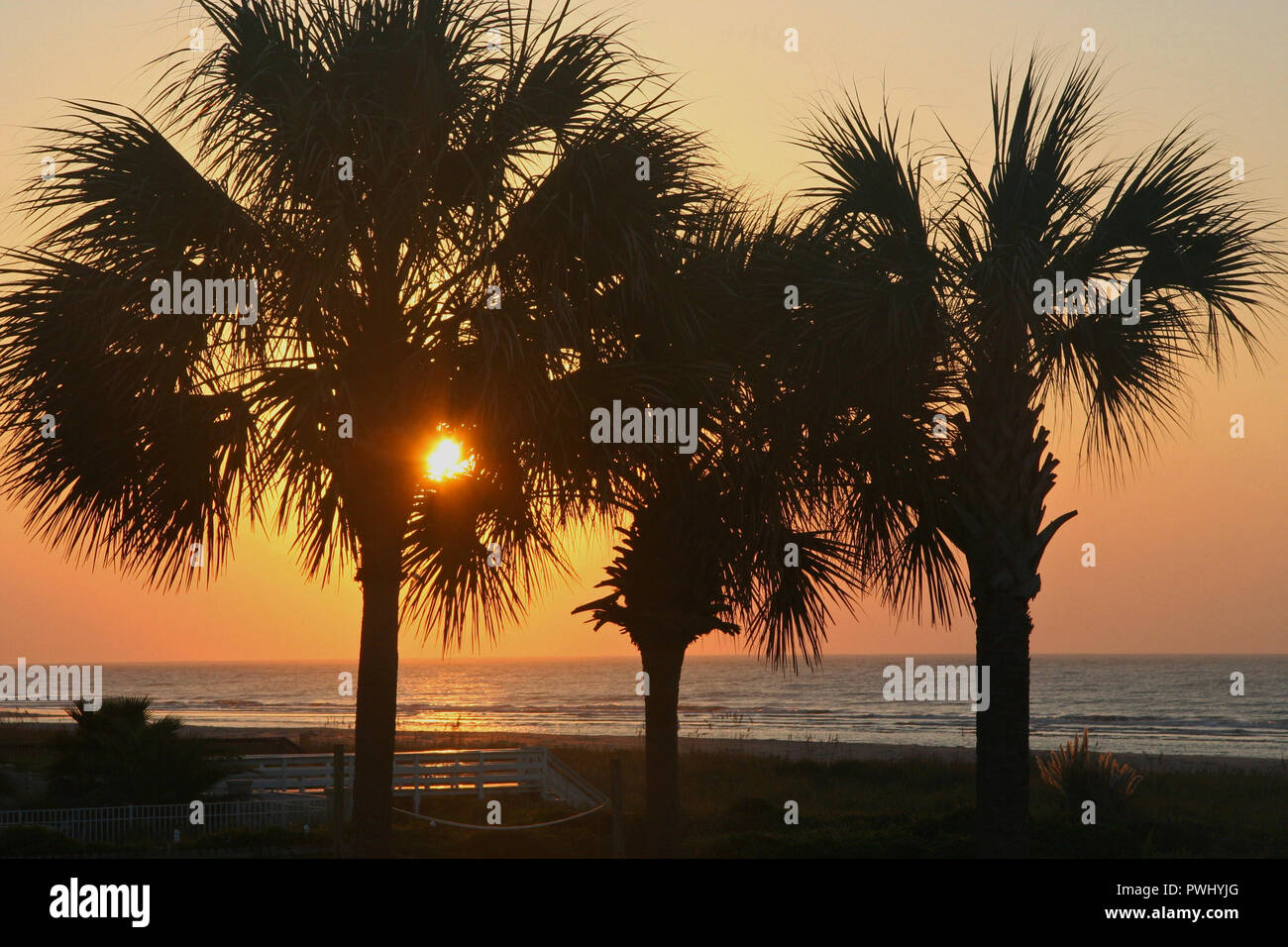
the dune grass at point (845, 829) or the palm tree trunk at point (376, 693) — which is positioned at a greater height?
the palm tree trunk at point (376, 693)

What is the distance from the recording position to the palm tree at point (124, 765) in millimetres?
17172

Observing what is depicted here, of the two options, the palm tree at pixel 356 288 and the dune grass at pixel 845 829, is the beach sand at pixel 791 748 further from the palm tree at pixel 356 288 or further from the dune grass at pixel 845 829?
the palm tree at pixel 356 288

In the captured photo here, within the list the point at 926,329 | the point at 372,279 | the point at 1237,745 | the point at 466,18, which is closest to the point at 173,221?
the point at 372,279

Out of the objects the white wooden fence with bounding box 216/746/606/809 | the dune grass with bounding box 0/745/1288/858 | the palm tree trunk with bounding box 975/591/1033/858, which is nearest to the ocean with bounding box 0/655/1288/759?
the dune grass with bounding box 0/745/1288/858

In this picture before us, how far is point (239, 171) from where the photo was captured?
9.19m

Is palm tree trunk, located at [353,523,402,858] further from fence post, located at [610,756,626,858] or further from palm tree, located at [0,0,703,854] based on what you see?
fence post, located at [610,756,626,858]

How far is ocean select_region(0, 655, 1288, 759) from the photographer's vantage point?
59594mm

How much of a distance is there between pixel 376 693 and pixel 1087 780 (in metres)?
12.0

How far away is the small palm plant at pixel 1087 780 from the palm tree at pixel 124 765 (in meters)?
13.0

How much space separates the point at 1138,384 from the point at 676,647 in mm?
5638

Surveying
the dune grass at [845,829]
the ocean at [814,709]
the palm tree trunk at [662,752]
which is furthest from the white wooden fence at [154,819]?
the ocean at [814,709]

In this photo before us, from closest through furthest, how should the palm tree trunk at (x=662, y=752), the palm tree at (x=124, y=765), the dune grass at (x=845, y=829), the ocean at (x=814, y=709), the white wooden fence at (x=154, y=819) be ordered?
the palm tree trunk at (x=662, y=752) → the dune grass at (x=845, y=829) → the white wooden fence at (x=154, y=819) → the palm tree at (x=124, y=765) → the ocean at (x=814, y=709)

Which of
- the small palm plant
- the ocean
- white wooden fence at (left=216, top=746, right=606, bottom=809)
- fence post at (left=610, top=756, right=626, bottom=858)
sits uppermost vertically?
fence post at (left=610, top=756, right=626, bottom=858)

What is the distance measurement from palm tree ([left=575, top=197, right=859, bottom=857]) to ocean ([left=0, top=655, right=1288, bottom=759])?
1547 inches
